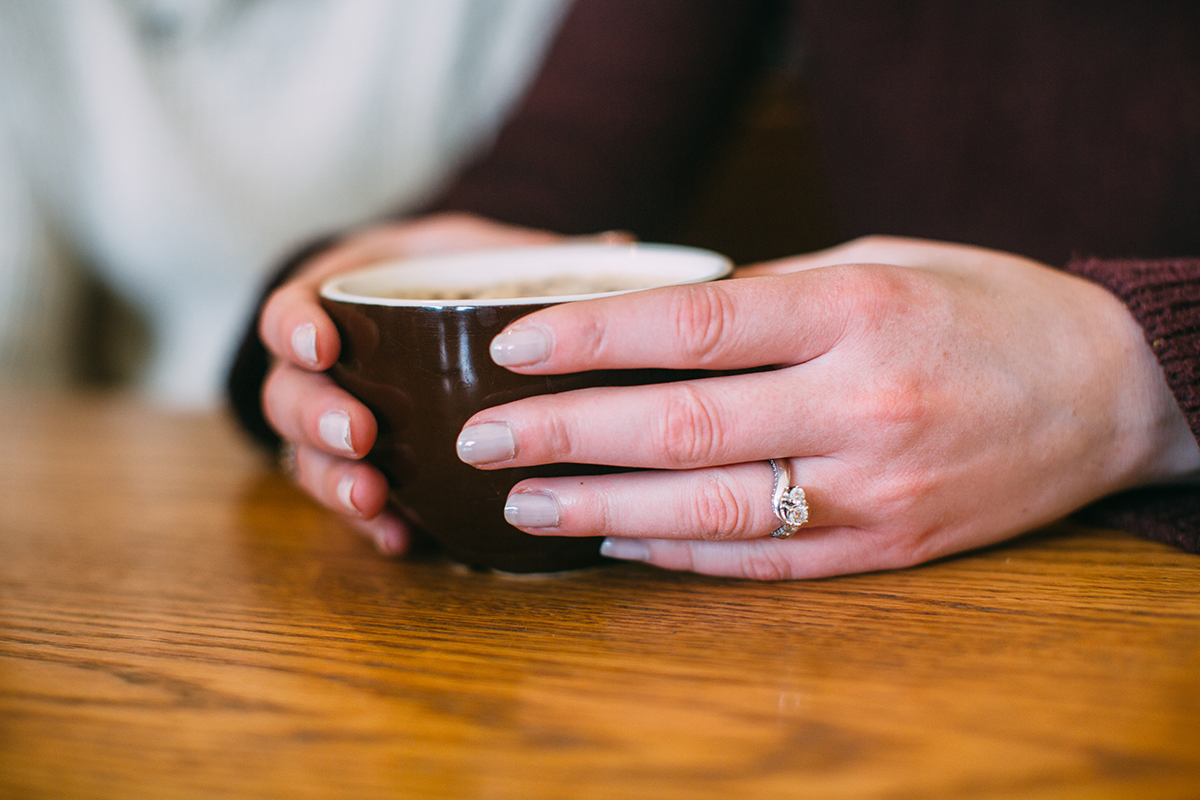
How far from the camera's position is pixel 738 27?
107cm

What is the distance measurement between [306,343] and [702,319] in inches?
8.7

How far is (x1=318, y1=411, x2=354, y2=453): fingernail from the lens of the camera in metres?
0.46

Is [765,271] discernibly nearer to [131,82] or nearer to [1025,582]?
[1025,582]

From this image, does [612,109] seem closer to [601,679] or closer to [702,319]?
[702,319]

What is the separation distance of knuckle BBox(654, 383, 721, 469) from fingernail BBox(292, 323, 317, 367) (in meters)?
0.20

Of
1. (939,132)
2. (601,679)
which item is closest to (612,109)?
(939,132)

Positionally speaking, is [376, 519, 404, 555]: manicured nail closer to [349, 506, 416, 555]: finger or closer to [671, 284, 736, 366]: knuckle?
[349, 506, 416, 555]: finger

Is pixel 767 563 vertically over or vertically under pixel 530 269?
under

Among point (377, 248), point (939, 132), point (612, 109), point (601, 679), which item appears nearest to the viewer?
point (601, 679)

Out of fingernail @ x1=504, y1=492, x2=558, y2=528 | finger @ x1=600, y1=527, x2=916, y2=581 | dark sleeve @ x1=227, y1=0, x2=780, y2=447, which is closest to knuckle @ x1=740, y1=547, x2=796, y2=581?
finger @ x1=600, y1=527, x2=916, y2=581

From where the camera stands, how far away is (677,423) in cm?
41

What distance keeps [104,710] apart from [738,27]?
998 mm

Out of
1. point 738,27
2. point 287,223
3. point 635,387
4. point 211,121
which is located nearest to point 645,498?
point 635,387

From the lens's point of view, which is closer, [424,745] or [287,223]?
[424,745]
